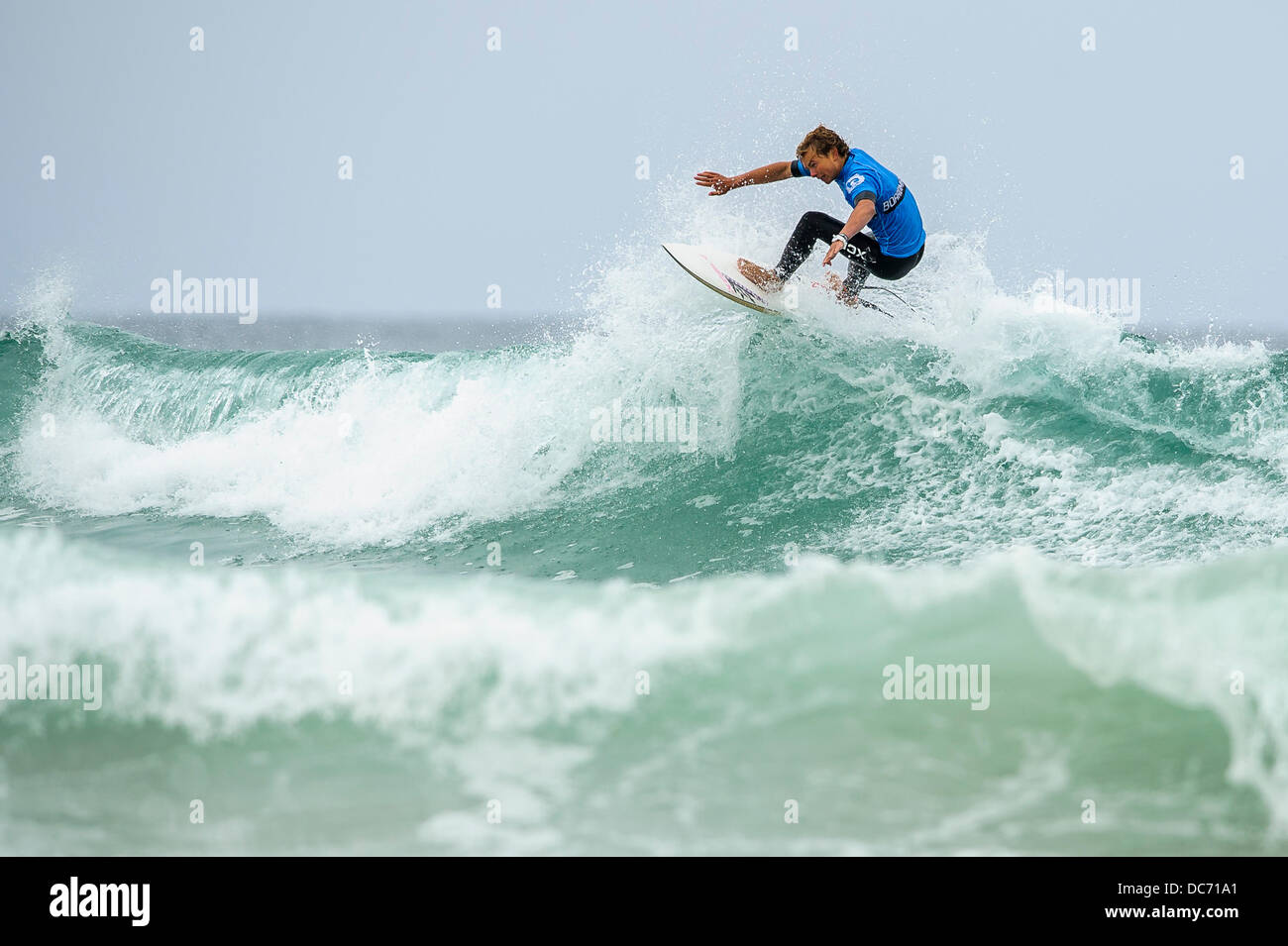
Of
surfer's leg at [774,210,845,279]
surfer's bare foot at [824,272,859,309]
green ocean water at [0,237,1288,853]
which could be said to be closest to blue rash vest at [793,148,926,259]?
surfer's leg at [774,210,845,279]

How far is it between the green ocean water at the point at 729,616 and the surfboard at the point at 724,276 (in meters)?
0.28

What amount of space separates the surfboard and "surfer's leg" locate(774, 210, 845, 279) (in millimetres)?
311

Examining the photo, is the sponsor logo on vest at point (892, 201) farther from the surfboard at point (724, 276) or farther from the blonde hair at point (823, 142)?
the surfboard at point (724, 276)

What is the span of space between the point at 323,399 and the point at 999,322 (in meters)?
5.89

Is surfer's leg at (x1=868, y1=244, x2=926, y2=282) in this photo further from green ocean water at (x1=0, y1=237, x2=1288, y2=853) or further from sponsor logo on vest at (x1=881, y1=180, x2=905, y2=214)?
green ocean water at (x1=0, y1=237, x2=1288, y2=853)

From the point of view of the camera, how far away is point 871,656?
13.1ft

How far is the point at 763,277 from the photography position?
287 inches

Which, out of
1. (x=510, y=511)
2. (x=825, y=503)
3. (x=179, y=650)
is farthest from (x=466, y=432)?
(x=179, y=650)

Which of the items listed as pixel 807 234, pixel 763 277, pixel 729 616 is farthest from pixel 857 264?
pixel 729 616

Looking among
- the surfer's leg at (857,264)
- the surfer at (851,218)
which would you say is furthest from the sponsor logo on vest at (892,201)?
the surfer's leg at (857,264)

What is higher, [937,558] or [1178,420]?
[1178,420]

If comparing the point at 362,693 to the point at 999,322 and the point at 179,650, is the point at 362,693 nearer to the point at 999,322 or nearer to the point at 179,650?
the point at 179,650

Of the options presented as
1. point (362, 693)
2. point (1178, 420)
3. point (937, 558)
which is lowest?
point (362, 693)
